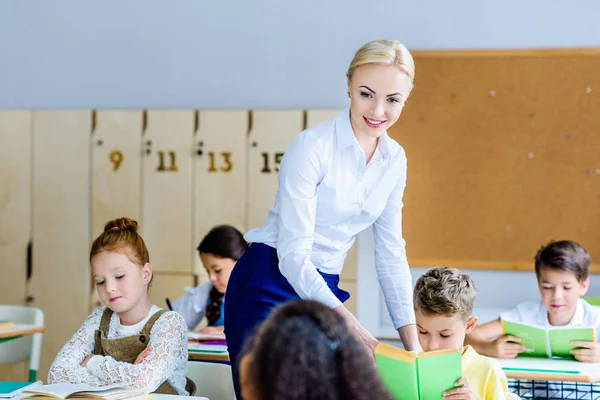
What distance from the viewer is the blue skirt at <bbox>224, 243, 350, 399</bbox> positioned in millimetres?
1950

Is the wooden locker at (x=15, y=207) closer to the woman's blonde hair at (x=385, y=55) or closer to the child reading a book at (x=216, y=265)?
the child reading a book at (x=216, y=265)

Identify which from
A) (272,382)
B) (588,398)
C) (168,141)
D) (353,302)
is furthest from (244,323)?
(168,141)

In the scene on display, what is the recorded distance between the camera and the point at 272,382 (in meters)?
0.93

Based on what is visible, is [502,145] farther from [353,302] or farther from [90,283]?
[90,283]

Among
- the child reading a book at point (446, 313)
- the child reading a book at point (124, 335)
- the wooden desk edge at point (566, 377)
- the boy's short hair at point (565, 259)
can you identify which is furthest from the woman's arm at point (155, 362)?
the boy's short hair at point (565, 259)

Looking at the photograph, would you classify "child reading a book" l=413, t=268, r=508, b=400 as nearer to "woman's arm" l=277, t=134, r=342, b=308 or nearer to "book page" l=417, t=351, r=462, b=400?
"book page" l=417, t=351, r=462, b=400

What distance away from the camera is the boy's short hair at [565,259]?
3.21 metres

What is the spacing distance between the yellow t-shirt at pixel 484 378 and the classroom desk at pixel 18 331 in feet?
6.66

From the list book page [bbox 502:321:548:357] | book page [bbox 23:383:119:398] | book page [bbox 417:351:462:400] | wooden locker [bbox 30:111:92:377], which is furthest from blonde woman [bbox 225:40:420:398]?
wooden locker [bbox 30:111:92:377]

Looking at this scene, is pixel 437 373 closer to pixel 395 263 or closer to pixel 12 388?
pixel 395 263

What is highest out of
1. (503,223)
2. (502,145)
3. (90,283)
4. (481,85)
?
(481,85)

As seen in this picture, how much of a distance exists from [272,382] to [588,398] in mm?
2463

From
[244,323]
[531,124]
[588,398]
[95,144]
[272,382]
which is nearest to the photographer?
[272,382]

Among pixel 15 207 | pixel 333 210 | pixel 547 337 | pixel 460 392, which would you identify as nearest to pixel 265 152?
pixel 15 207
